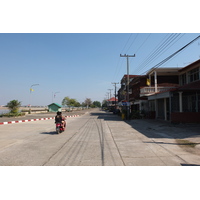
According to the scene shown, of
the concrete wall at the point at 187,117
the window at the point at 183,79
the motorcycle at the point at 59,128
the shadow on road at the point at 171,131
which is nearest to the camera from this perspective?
the shadow on road at the point at 171,131

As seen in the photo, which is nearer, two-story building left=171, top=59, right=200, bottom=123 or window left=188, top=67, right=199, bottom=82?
two-story building left=171, top=59, right=200, bottom=123

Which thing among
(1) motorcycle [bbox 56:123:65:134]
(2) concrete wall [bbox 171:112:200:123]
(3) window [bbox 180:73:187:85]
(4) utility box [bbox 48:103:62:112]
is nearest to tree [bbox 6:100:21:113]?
(1) motorcycle [bbox 56:123:65:134]

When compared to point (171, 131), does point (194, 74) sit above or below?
above

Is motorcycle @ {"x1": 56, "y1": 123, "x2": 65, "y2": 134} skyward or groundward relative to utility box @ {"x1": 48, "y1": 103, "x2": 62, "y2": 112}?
groundward

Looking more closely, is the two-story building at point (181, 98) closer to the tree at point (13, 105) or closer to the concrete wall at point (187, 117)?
the concrete wall at point (187, 117)

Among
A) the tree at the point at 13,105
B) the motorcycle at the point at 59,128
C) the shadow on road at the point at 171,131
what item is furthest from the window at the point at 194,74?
the tree at the point at 13,105

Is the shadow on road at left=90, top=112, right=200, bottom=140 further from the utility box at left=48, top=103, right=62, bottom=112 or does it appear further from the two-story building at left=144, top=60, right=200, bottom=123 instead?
the utility box at left=48, top=103, right=62, bottom=112

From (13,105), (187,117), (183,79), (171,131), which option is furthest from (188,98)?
(13,105)

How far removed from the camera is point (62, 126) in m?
12.6

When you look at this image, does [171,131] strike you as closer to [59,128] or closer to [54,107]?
[59,128]

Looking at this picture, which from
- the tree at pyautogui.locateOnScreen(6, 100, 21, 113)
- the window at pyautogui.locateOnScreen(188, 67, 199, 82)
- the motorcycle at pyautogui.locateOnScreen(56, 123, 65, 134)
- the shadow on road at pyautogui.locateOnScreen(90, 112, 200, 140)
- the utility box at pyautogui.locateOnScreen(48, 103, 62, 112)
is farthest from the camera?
the utility box at pyautogui.locateOnScreen(48, 103, 62, 112)
